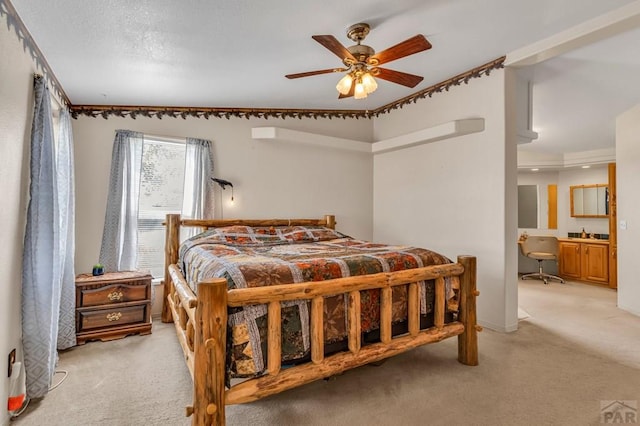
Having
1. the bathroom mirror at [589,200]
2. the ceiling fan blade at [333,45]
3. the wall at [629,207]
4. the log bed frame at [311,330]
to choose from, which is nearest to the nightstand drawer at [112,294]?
the log bed frame at [311,330]

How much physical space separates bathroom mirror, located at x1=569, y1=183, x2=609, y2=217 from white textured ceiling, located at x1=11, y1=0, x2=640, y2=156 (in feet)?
9.39

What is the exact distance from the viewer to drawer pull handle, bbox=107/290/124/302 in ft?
10.1

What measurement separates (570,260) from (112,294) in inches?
292

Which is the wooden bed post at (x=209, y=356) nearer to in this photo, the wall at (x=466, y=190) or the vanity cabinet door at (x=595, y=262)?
the wall at (x=466, y=190)

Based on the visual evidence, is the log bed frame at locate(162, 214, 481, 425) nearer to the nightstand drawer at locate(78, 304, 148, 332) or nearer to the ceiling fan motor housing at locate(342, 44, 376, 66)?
the nightstand drawer at locate(78, 304, 148, 332)

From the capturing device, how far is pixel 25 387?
205 centimetres

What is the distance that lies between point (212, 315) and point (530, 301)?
15.3 feet

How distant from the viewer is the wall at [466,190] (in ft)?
10.9

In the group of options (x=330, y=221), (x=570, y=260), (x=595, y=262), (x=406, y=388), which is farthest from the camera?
(x=570, y=260)

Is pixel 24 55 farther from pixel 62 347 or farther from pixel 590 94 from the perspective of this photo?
pixel 590 94

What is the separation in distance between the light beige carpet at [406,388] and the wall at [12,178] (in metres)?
0.53

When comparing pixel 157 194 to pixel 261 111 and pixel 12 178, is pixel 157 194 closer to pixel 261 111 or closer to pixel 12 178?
pixel 261 111

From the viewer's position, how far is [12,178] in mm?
1907

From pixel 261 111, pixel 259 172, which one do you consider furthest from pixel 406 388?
pixel 261 111
